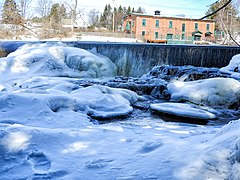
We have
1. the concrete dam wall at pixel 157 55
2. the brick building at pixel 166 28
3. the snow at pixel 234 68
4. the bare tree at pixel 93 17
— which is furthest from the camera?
the bare tree at pixel 93 17

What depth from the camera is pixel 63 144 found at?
114 inches

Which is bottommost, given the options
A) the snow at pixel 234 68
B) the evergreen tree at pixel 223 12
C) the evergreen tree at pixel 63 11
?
the snow at pixel 234 68

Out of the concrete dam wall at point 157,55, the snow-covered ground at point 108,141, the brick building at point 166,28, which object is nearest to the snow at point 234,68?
the concrete dam wall at point 157,55

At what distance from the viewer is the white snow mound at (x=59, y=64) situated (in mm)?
11062

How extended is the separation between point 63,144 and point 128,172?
92 cm

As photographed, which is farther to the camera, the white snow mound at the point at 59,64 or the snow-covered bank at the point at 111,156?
the white snow mound at the point at 59,64

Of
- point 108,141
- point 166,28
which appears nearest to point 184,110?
point 108,141

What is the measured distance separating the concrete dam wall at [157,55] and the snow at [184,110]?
411 cm

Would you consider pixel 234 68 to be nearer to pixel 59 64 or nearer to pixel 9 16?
pixel 59 64

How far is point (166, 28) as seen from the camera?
118 feet

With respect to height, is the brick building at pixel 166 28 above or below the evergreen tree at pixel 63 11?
below

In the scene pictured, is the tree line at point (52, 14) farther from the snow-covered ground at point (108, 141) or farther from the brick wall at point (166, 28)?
the snow-covered ground at point (108, 141)

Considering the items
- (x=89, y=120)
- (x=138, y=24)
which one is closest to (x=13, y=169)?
(x=89, y=120)

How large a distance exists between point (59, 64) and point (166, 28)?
26.5 m
